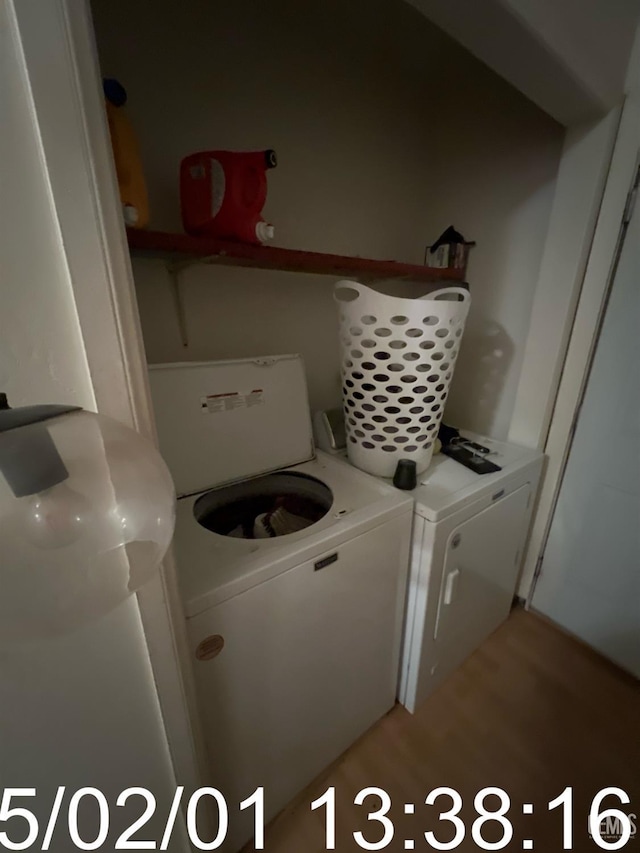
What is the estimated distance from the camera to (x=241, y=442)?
48.6 inches

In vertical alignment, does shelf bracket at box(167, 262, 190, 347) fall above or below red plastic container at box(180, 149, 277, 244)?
below

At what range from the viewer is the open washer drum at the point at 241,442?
3.62 ft

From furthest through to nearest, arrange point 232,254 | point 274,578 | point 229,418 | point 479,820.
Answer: point 229,418 < point 479,820 < point 232,254 < point 274,578

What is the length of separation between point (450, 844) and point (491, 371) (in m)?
1.68

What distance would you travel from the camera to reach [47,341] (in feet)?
1.47

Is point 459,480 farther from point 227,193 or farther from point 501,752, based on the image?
Answer: point 227,193

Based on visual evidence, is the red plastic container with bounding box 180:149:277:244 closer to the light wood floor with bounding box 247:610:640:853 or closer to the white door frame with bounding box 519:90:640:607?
the white door frame with bounding box 519:90:640:607

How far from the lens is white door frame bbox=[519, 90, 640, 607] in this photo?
Result: 1.18m

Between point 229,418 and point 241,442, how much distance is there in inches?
3.7

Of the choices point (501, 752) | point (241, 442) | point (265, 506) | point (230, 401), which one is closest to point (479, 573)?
point (501, 752)

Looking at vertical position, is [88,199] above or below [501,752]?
above

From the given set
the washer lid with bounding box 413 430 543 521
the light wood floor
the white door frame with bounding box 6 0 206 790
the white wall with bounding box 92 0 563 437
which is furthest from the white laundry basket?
the light wood floor

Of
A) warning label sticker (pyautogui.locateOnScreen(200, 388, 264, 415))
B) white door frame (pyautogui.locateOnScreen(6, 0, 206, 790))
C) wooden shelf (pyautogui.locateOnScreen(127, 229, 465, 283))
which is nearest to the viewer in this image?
white door frame (pyautogui.locateOnScreen(6, 0, 206, 790))

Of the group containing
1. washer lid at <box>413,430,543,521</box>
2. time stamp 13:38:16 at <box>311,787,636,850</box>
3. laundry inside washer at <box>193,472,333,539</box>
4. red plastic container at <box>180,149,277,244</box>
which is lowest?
time stamp 13:38:16 at <box>311,787,636,850</box>
